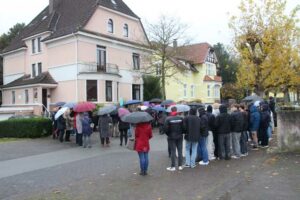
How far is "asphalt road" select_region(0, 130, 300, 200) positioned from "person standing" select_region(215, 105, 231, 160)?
0.49 metres

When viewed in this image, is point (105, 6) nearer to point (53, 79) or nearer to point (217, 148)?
point (53, 79)

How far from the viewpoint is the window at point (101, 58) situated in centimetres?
3478

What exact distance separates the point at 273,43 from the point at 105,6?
17774mm

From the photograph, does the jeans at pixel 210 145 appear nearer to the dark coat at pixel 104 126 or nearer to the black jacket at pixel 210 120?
the black jacket at pixel 210 120

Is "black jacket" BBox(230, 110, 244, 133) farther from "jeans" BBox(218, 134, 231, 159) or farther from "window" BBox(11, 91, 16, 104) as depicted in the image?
"window" BBox(11, 91, 16, 104)

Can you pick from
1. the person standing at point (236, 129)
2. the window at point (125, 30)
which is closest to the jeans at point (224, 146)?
the person standing at point (236, 129)

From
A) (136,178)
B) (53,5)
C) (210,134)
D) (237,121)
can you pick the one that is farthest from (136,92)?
(136,178)

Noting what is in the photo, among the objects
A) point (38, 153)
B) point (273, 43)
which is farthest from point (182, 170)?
point (273, 43)

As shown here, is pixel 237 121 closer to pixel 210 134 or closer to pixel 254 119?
pixel 210 134

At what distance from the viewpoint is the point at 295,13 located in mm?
24094

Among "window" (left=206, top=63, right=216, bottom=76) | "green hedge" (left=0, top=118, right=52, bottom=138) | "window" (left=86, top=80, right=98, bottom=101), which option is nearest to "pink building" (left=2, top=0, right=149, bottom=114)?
"window" (left=86, top=80, right=98, bottom=101)

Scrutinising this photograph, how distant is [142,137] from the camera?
10109 mm

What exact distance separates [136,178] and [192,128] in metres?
2.27

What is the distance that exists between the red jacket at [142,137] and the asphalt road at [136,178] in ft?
2.39
